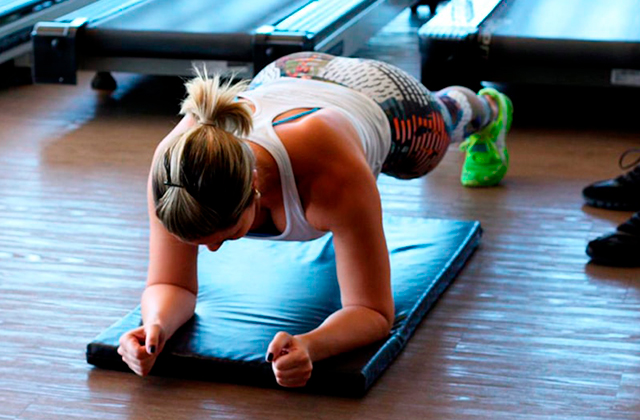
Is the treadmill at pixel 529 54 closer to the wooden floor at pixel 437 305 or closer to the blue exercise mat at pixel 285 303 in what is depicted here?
the wooden floor at pixel 437 305

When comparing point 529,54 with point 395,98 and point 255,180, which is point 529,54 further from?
point 255,180

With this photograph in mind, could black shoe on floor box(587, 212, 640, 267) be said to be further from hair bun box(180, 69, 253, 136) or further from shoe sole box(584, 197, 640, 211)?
hair bun box(180, 69, 253, 136)

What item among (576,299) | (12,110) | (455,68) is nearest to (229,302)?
(576,299)

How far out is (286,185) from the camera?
6.31 feet

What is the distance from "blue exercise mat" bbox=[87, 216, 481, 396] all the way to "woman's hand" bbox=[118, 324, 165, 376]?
0.32 feet

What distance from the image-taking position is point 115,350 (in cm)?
202

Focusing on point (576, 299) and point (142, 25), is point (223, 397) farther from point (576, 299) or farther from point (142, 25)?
point (142, 25)

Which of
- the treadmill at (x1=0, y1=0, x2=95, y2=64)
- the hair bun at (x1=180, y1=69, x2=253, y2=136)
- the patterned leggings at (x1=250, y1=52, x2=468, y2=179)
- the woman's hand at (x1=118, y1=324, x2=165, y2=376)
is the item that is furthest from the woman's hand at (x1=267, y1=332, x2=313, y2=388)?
the treadmill at (x1=0, y1=0, x2=95, y2=64)

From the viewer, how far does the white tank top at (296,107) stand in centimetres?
193

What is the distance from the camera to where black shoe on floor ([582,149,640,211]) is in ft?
10.1

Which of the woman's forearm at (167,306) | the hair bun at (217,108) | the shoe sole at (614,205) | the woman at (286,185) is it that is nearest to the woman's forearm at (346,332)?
the woman at (286,185)

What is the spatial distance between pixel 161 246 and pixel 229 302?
0.86 feet

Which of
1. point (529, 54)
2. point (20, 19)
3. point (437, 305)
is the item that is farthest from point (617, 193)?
point (20, 19)

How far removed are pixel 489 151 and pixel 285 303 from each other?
1268 millimetres
